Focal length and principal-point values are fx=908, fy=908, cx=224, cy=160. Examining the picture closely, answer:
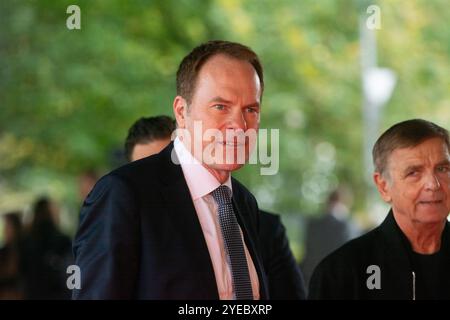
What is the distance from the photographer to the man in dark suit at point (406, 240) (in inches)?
101

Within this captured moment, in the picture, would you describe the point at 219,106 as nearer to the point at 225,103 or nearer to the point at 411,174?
the point at 225,103

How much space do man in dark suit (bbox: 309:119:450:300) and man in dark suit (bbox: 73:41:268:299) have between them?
38 centimetres

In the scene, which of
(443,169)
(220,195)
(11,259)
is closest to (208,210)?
(220,195)

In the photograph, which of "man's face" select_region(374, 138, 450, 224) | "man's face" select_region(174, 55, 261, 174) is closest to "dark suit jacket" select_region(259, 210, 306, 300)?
"man's face" select_region(374, 138, 450, 224)

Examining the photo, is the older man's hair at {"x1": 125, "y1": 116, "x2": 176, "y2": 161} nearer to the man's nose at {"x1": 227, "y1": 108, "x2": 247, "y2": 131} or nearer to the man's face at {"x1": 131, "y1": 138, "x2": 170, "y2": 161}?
the man's face at {"x1": 131, "y1": 138, "x2": 170, "y2": 161}

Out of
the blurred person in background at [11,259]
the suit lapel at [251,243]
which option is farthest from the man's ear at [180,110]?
the blurred person in background at [11,259]

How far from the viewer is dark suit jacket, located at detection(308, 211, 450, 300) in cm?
255

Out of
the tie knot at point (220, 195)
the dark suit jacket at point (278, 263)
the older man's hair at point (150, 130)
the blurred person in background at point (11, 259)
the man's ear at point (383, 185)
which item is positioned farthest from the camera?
the blurred person in background at point (11, 259)

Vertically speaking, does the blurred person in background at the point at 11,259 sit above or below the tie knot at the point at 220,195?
above

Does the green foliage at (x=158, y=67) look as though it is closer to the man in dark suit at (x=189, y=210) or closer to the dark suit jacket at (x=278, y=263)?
the dark suit jacket at (x=278, y=263)

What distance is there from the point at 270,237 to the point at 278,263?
100mm

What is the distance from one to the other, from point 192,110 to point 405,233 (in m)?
0.82

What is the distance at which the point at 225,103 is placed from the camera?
212cm
